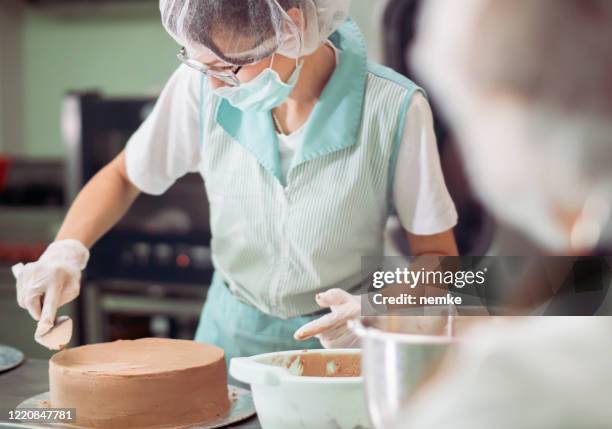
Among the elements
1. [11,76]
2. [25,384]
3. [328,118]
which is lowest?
[25,384]

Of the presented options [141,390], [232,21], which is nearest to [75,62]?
[232,21]

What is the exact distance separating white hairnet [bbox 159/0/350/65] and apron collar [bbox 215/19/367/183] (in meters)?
Answer: 0.12

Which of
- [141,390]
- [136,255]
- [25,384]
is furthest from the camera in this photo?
[136,255]

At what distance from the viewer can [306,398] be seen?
1.07 meters

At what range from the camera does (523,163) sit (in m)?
0.87

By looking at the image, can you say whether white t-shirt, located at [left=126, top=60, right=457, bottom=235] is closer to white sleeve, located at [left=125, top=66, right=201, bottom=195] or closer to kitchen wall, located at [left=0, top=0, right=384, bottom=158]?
white sleeve, located at [left=125, top=66, right=201, bottom=195]

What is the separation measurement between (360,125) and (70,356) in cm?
60

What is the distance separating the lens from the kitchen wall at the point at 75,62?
3459 millimetres

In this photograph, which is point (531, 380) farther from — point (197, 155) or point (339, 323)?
point (197, 155)

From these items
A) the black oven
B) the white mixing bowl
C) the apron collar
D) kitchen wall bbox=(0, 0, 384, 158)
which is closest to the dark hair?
the apron collar

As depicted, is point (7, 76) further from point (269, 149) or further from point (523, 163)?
point (523, 163)

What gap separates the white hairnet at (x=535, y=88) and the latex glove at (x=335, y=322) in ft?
1.02

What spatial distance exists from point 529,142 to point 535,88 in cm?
6

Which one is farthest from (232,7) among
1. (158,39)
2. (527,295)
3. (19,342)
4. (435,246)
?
(158,39)
